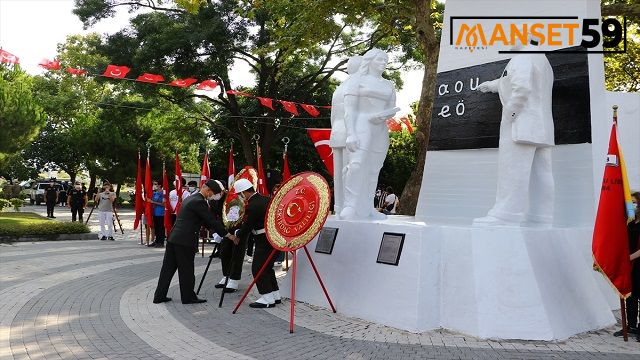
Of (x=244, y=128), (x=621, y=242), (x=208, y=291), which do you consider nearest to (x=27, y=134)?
(x=244, y=128)

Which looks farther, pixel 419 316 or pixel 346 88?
pixel 346 88

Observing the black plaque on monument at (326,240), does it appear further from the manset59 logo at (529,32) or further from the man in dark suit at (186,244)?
the manset59 logo at (529,32)

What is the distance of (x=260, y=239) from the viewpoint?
25.4 feet

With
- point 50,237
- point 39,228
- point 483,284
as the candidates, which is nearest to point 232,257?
point 483,284

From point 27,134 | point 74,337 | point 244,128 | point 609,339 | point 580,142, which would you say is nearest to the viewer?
point 74,337

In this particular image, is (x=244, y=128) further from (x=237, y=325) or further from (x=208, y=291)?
(x=237, y=325)

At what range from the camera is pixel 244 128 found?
26.0m

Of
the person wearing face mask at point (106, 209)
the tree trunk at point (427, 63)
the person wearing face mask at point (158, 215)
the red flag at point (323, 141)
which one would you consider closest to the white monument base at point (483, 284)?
the red flag at point (323, 141)

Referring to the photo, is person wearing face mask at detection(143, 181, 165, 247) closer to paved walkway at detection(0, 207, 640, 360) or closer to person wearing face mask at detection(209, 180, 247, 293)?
paved walkway at detection(0, 207, 640, 360)

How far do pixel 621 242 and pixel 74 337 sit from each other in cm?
612

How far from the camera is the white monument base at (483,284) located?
6.12m

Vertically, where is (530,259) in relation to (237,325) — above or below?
above

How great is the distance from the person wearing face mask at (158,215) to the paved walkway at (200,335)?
6088 mm

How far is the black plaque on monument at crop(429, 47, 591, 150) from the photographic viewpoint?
796 centimetres
